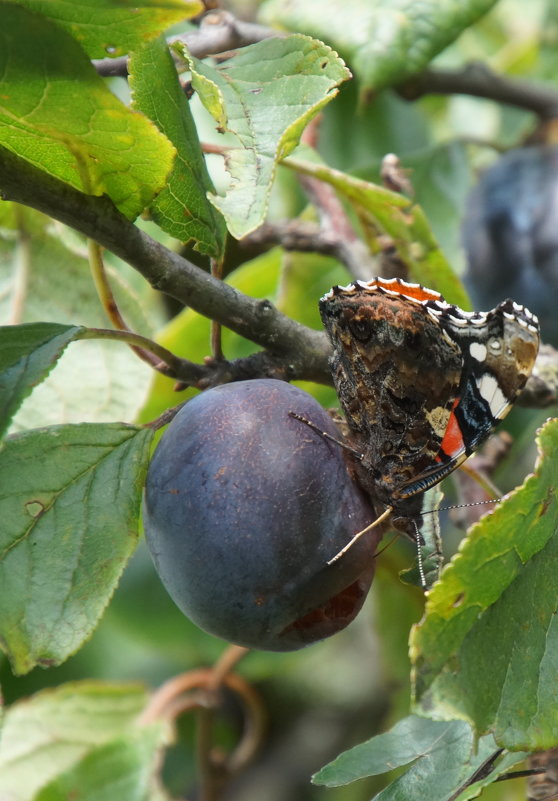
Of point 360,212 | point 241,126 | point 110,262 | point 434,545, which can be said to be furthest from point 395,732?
point 110,262

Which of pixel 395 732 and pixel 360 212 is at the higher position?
pixel 360 212

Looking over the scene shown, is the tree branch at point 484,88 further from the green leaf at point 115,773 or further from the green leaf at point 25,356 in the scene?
the green leaf at point 115,773

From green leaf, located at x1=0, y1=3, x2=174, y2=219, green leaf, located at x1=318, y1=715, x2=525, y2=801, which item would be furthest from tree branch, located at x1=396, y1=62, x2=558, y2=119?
green leaf, located at x1=318, y1=715, x2=525, y2=801

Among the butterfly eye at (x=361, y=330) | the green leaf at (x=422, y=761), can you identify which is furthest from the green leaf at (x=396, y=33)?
the green leaf at (x=422, y=761)

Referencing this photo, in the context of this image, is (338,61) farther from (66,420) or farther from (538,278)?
(538,278)

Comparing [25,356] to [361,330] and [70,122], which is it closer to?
[70,122]

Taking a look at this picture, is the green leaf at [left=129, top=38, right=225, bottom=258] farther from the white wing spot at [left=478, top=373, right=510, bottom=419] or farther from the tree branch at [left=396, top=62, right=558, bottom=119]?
the tree branch at [left=396, top=62, right=558, bottom=119]

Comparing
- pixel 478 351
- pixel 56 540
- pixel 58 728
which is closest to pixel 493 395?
pixel 478 351
